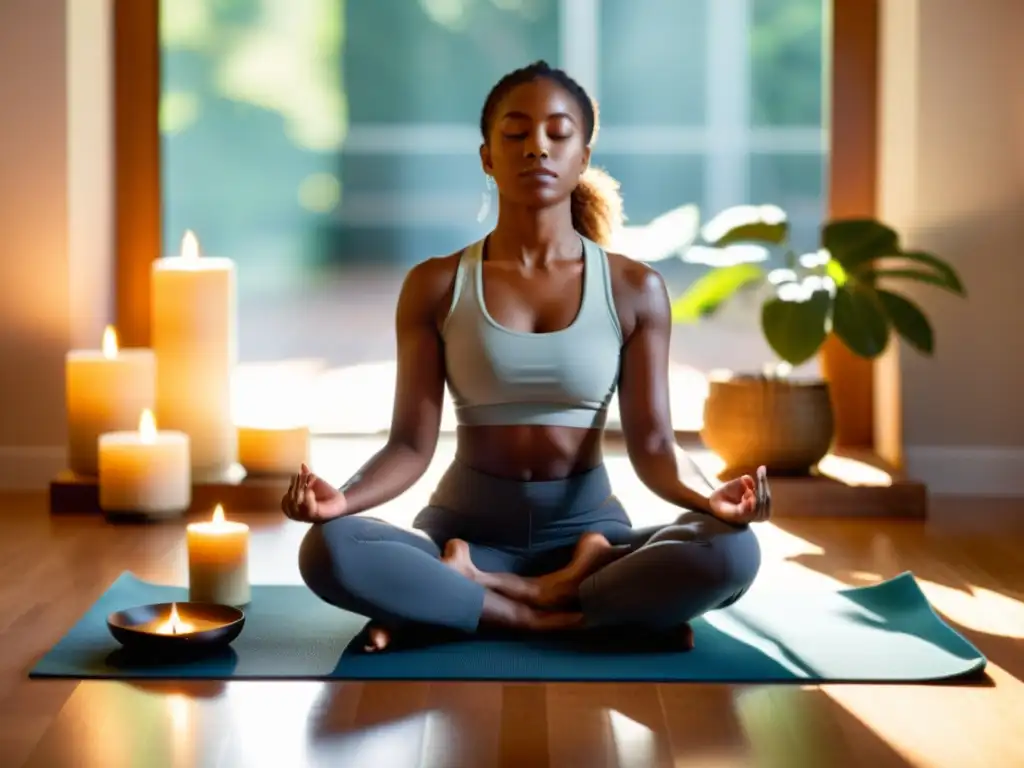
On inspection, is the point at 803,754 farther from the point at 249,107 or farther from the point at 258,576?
the point at 249,107

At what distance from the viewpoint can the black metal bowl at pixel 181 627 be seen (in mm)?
2158

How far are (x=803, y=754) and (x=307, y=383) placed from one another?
7.73 ft

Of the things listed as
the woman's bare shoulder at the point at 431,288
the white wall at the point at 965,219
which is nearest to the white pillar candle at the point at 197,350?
the woman's bare shoulder at the point at 431,288

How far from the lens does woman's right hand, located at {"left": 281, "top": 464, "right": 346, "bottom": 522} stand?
7.02ft

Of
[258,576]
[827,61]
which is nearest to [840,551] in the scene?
[258,576]

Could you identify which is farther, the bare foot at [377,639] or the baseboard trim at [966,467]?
the baseboard trim at [966,467]

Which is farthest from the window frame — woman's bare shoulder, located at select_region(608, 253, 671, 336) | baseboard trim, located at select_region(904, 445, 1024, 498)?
woman's bare shoulder, located at select_region(608, 253, 671, 336)

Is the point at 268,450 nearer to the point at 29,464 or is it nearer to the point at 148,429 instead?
the point at 148,429

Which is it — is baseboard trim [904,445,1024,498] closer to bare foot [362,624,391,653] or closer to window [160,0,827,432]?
window [160,0,827,432]

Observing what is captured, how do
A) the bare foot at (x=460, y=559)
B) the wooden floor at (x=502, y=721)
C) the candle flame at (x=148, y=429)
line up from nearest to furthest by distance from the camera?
the wooden floor at (x=502, y=721)
the bare foot at (x=460, y=559)
the candle flame at (x=148, y=429)

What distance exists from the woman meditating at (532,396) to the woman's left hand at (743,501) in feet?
0.17

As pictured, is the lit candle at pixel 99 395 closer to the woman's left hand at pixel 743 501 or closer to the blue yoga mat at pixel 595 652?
the blue yoga mat at pixel 595 652

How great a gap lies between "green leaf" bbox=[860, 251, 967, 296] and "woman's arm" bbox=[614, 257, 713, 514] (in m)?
1.09

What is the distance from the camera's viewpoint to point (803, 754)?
6.00 feet
